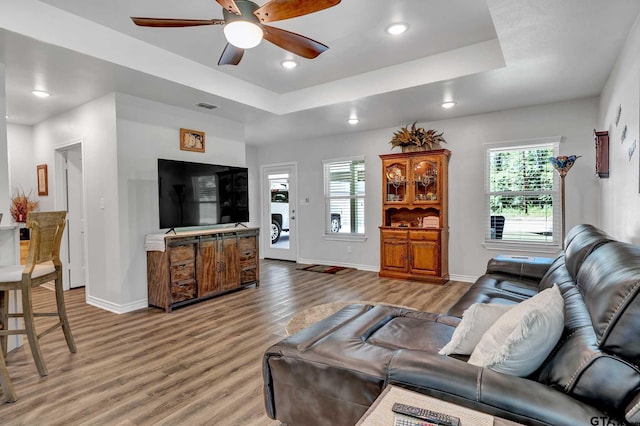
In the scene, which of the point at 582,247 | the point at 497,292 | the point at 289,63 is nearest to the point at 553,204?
the point at 497,292

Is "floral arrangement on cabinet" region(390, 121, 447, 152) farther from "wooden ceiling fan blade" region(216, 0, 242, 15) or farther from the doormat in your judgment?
"wooden ceiling fan blade" region(216, 0, 242, 15)

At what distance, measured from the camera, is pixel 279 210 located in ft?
25.2

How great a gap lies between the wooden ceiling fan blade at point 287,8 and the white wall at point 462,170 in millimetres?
3896

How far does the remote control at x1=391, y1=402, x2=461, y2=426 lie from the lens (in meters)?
0.94

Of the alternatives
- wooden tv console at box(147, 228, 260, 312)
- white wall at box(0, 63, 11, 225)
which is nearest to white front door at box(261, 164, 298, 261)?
wooden tv console at box(147, 228, 260, 312)

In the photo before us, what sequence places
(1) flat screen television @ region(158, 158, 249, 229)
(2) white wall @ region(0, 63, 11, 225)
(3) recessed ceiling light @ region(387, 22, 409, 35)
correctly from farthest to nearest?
(1) flat screen television @ region(158, 158, 249, 229) < (3) recessed ceiling light @ region(387, 22, 409, 35) < (2) white wall @ region(0, 63, 11, 225)

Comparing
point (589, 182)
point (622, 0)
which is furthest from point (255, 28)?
point (589, 182)

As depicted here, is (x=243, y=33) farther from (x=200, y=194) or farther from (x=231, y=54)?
(x=200, y=194)

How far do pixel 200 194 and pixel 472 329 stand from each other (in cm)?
379

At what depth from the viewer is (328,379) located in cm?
147

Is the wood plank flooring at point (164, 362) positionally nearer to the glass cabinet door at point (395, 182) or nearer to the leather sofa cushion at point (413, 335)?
the leather sofa cushion at point (413, 335)

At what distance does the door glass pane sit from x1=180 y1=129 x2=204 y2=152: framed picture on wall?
280 centimetres

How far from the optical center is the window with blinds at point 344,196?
21.0 feet

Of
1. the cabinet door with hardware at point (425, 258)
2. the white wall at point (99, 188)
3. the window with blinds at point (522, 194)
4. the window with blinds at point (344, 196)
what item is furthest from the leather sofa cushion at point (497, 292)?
the white wall at point (99, 188)
